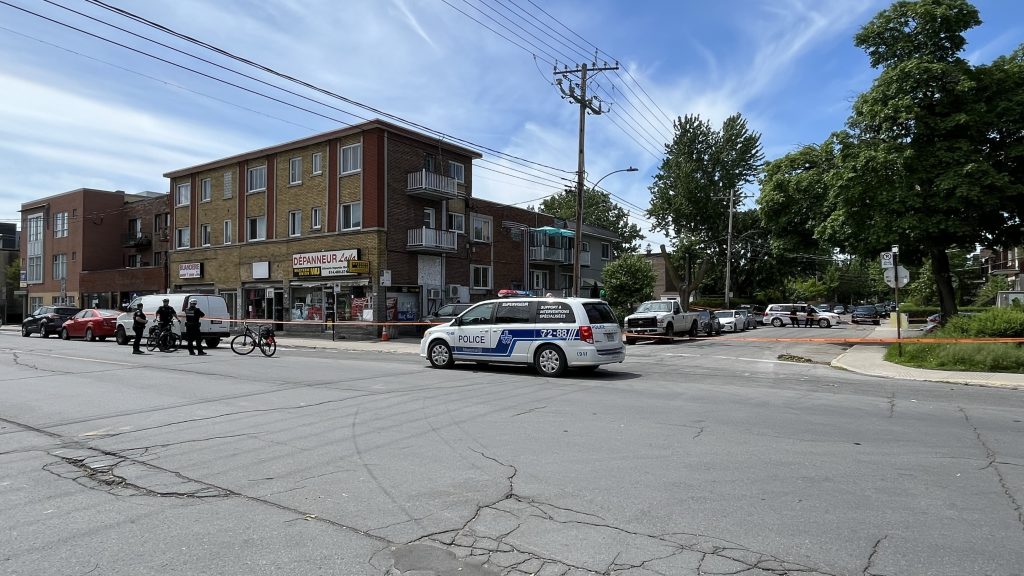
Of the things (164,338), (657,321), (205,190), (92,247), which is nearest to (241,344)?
(164,338)

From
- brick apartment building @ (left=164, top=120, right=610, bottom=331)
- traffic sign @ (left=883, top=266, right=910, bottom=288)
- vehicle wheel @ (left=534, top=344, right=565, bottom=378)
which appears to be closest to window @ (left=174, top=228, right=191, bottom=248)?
brick apartment building @ (left=164, top=120, right=610, bottom=331)

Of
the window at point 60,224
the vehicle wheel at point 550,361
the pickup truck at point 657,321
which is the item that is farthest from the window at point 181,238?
the vehicle wheel at point 550,361

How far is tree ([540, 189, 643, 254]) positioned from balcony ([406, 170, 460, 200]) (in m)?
37.6

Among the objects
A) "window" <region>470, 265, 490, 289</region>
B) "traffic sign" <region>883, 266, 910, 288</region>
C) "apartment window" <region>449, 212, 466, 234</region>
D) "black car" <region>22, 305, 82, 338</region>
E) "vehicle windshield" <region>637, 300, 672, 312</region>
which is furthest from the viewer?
"window" <region>470, 265, 490, 289</region>

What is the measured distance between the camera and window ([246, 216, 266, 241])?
116 feet

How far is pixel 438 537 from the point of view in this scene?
4184 millimetres

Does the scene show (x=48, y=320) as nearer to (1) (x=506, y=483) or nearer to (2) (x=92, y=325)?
(2) (x=92, y=325)

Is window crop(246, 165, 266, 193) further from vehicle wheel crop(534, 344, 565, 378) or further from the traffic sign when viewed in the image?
the traffic sign

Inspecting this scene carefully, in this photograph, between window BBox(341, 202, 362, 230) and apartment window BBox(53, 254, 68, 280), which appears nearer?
window BBox(341, 202, 362, 230)

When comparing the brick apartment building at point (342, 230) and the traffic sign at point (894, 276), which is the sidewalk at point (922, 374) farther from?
the brick apartment building at point (342, 230)

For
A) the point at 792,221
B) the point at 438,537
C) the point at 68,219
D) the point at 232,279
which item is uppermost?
the point at 68,219

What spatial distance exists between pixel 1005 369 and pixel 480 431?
14.0 meters

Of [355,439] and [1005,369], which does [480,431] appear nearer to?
[355,439]

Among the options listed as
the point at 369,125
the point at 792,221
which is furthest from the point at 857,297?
the point at 369,125
